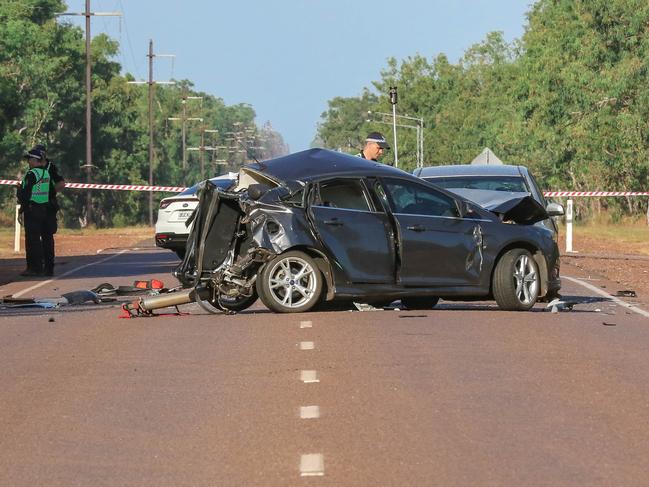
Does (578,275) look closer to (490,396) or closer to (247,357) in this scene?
(247,357)

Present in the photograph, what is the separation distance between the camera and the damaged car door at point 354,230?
15.6 meters

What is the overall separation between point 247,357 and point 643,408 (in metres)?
3.61

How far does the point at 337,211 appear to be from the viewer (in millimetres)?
15781

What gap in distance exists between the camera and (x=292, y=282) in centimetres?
1564

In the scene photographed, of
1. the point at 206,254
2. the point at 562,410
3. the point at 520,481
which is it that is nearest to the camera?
the point at 520,481

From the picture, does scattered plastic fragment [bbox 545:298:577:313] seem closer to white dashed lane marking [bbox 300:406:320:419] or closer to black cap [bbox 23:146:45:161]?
white dashed lane marking [bbox 300:406:320:419]

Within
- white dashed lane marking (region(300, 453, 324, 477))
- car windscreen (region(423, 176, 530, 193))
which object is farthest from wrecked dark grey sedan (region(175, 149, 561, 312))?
white dashed lane marking (region(300, 453, 324, 477))

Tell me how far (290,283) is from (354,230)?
80cm

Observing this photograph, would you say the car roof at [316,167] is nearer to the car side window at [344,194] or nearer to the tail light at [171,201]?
the car side window at [344,194]

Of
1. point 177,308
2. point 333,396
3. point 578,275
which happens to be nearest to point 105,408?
point 333,396

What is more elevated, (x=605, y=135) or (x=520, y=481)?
(x=605, y=135)

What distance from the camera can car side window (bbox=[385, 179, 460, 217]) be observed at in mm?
16141

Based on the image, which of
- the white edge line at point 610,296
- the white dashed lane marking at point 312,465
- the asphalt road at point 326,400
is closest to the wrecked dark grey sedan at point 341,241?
the asphalt road at point 326,400

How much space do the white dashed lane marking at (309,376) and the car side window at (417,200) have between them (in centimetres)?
490
